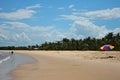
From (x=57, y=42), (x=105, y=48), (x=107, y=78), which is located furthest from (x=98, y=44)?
(x=107, y=78)

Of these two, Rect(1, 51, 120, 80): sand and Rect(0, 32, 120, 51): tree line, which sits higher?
Rect(0, 32, 120, 51): tree line

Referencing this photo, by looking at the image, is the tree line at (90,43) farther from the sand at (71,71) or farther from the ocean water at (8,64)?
the sand at (71,71)

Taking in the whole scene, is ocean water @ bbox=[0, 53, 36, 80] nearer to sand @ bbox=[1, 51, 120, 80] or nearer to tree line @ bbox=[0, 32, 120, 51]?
sand @ bbox=[1, 51, 120, 80]

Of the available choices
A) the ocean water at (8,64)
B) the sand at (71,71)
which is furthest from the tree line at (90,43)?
the sand at (71,71)

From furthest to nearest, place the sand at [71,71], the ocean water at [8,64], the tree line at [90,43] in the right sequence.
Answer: the tree line at [90,43] < the ocean water at [8,64] < the sand at [71,71]

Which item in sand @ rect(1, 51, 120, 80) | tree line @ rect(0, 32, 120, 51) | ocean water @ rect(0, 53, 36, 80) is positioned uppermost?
tree line @ rect(0, 32, 120, 51)

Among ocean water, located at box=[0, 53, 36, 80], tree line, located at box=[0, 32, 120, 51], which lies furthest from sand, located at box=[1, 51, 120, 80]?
tree line, located at box=[0, 32, 120, 51]

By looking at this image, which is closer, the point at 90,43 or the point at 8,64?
the point at 8,64

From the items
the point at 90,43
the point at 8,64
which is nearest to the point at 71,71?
the point at 8,64

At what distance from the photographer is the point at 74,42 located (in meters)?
146

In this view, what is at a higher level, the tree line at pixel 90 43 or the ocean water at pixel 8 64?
the tree line at pixel 90 43

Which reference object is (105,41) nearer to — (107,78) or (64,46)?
(64,46)

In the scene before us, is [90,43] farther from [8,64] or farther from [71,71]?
[71,71]

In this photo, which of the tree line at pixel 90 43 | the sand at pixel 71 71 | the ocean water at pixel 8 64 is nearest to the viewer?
the sand at pixel 71 71
